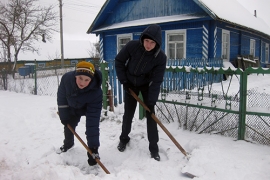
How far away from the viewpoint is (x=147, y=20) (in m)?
11.4

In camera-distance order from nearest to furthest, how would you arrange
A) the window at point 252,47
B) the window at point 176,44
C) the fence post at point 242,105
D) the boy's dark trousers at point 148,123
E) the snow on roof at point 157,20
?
the boy's dark trousers at point 148,123 → the fence post at point 242,105 → the snow on roof at point 157,20 → the window at point 176,44 → the window at point 252,47

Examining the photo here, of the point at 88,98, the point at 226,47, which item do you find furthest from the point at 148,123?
the point at 226,47

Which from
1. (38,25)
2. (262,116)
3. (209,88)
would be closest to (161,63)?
(209,88)

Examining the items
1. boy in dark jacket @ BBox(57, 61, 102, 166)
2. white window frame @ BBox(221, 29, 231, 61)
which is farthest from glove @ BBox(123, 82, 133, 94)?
white window frame @ BBox(221, 29, 231, 61)

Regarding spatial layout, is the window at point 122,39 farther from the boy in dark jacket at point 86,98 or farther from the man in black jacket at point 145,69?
the boy in dark jacket at point 86,98

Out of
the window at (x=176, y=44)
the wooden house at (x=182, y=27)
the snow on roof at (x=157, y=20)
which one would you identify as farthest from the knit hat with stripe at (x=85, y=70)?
the window at (x=176, y=44)

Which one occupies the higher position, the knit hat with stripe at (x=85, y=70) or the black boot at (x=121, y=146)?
the knit hat with stripe at (x=85, y=70)

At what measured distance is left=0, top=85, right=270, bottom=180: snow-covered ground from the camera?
244 centimetres

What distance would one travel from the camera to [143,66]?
293 cm

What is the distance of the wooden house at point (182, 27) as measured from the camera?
9.72 m

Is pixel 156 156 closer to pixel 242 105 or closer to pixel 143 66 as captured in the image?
pixel 143 66

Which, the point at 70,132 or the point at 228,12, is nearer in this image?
the point at 70,132

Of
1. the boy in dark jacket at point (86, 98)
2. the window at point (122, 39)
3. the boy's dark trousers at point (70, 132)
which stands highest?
A: the window at point (122, 39)

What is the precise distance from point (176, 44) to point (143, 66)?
333 inches
